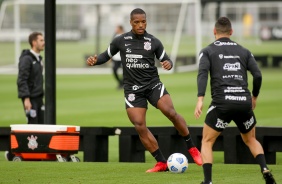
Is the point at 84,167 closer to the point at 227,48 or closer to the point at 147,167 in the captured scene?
the point at 147,167

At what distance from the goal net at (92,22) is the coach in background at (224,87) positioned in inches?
1192

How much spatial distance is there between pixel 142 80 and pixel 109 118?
10949 mm

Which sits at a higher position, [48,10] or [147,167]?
[48,10]

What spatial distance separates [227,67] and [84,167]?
3402 millimetres

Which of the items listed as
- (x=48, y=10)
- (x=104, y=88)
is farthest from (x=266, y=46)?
(x=48, y=10)

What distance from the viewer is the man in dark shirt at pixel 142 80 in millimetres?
12742

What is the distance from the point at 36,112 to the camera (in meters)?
16.8

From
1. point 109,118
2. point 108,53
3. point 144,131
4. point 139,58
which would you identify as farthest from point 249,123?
point 109,118

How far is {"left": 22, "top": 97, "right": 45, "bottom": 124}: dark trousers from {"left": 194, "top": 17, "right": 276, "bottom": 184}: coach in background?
20.8ft

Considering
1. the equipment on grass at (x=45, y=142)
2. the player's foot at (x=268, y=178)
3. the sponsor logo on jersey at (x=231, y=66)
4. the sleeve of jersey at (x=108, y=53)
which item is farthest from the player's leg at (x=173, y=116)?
the player's foot at (x=268, y=178)

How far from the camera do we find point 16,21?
1693 inches

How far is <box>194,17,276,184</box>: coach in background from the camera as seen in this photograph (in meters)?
10.8

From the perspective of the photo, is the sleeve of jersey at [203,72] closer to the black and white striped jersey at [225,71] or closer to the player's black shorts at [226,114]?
the black and white striped jersey at [225,71]

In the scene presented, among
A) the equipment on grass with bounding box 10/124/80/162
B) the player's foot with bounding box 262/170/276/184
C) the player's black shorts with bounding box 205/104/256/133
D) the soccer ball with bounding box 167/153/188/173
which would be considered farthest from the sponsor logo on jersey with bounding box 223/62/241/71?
the equipment on grass with bounding box 10/124/80/162
